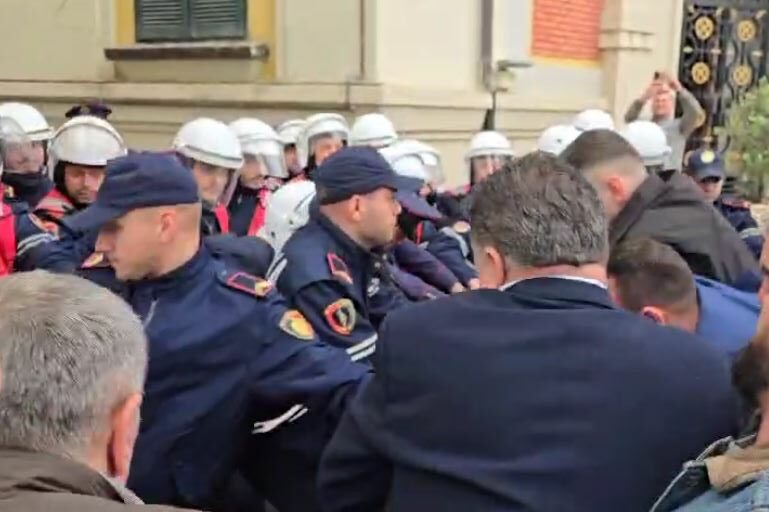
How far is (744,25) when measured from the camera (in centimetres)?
1216

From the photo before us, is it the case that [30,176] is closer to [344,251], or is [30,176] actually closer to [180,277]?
[344,251]

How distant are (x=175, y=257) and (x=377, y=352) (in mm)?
919

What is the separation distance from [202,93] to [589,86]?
4.22 meters

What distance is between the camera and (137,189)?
9.20 ft

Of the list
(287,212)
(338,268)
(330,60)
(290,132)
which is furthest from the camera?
(330,60)

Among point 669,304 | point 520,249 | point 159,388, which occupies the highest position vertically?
point 520,249

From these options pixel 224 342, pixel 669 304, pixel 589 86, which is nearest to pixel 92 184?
pixel 224 342

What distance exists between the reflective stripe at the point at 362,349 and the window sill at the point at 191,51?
19.5 feet

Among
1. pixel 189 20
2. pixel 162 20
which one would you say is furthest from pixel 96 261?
pixel 162 20

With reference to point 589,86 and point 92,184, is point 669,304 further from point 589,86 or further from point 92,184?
point 589,86

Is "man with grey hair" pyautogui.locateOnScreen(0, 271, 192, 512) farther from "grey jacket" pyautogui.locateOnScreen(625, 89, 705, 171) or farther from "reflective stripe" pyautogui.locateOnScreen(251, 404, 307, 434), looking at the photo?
"grey jacket" pyautogui.locateOnScreen(625, 89, 705, 171)

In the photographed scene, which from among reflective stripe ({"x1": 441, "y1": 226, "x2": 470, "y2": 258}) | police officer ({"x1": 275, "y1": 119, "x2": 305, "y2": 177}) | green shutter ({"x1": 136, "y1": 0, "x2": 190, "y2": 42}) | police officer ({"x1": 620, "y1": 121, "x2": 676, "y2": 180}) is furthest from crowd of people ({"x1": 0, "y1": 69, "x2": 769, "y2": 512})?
green shutter ({"x1": 136, "y1": 0, "x2": 190, "y2": 42})

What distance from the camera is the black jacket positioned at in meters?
3.54

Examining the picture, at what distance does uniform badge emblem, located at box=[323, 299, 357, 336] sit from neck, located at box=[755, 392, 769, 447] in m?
1.72
